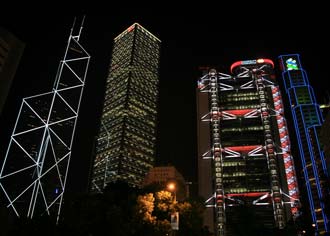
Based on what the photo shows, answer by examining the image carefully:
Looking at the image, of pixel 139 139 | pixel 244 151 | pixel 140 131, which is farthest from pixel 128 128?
pixel 244 151

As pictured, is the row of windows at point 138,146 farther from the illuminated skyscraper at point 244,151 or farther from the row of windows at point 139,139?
the illuminated skyscraper at point 244,151

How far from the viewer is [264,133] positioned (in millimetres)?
119375

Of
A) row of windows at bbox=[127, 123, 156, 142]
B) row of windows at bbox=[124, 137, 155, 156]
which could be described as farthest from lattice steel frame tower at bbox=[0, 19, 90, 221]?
row of windows at bbox=[127, 123, 156, 142]

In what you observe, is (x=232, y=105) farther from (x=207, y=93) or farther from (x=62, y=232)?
(x=62, y=232)

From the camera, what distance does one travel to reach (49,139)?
171ft

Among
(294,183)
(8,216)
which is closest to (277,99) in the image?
(294,183)

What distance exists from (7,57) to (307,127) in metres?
131

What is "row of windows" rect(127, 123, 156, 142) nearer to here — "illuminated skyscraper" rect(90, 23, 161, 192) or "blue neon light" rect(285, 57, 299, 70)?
"illuminated skyscraper" rect(90, 23, 161, 192)

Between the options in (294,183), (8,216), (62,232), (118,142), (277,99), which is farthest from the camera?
(118,142)

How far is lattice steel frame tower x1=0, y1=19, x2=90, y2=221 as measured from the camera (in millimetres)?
51375

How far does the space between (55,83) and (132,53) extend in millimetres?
146073

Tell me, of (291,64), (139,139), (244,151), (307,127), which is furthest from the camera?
(139,139)

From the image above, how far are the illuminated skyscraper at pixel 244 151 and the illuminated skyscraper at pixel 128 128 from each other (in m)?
55.8

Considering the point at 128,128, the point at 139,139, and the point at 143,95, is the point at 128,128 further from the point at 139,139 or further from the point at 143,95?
the point at 143,95
